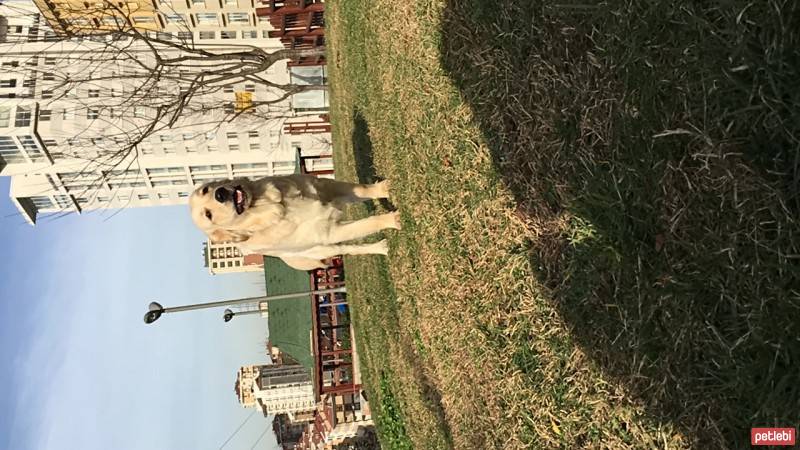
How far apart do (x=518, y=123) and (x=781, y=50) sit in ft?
5.66

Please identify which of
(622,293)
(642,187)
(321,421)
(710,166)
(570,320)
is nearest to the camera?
(710,166)

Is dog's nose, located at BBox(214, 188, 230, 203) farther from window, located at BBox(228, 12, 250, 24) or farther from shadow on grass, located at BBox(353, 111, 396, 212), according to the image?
window, located at BBox(228, 12, 250, 24)

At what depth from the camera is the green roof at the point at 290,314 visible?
11.8 m

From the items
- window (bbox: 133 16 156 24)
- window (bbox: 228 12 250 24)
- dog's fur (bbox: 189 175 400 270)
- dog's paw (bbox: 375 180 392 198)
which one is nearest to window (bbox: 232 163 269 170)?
window (bbox: 133 16 156 24)

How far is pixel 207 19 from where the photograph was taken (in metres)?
38.3

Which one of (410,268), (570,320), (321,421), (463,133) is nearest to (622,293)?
(570,320)

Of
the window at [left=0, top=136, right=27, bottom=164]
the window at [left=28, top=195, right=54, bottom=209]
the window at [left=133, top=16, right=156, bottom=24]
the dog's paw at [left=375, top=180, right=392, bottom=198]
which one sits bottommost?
the window at [left=28, top=195, right=54, bottom=209]

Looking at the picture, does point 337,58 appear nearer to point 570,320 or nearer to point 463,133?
point 463,133

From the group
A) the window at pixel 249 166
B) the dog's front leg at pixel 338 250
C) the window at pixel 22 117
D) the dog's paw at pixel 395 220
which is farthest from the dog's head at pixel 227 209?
the window at pixel 22 117

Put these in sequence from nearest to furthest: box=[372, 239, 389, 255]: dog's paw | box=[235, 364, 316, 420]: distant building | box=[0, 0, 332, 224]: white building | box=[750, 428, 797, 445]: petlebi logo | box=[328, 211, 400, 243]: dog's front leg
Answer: box=[750, 428, 797, 445]: petlebi logo, box=[328, 211, 400, 243]: dog's front leg, box=[372, 239, 389, 255]: dog's paw, box=[0, 0, 332, 224]: white building, box=[235, 364, 316, 420]: distant building

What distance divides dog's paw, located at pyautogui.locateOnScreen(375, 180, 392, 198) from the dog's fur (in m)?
0.06

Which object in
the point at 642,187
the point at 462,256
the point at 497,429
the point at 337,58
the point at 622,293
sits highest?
the point at 642,187

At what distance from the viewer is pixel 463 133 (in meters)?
4.22

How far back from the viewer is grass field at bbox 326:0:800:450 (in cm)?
196
